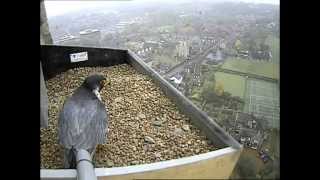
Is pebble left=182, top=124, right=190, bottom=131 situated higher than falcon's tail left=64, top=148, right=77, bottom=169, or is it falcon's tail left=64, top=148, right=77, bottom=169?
pebble left=182, top=124, right=190, bottom=131

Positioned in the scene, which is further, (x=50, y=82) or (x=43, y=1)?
(x=50, y=82)

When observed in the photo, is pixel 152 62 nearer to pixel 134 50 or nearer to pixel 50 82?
pixel 134 50

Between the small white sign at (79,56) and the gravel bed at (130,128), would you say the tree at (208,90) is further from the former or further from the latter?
the small white sign at (79,56)

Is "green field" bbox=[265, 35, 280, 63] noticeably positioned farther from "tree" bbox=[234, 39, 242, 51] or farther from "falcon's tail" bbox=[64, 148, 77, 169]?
"falcon's tail" bbox=[64, 148, 77, 169]

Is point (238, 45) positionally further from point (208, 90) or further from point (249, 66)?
point (208, 90)

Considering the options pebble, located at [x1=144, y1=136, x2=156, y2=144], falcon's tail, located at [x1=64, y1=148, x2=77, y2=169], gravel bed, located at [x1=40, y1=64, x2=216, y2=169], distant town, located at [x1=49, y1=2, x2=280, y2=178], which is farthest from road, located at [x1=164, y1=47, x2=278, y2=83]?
falcon's tail, located at [x1=64, y1=148, x2=77, y2=169]
